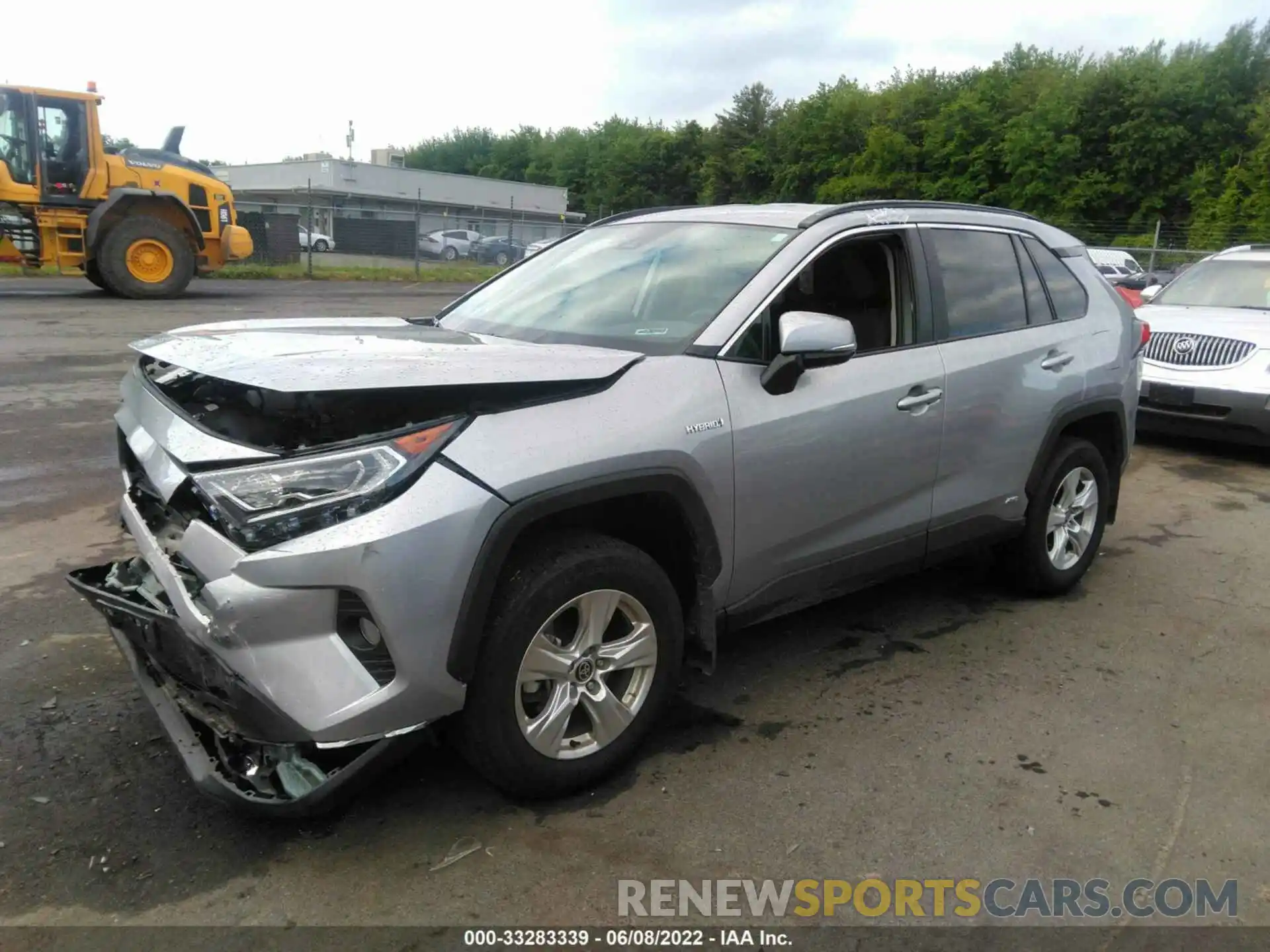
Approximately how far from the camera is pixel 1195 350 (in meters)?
8.09

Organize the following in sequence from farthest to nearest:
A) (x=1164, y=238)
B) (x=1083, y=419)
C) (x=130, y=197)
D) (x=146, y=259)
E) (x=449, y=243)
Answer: (x=1164, y=238) → (x=449, y=243) → (x=146, y=259) → (x=130, y=197) → (x=1083, y=419)

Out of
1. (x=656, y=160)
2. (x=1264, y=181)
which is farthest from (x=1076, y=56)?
(x=656, y=160)

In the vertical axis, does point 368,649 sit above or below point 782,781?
above

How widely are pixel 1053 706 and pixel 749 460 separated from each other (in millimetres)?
1575

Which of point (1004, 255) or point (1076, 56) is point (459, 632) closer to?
point (1004, 255)

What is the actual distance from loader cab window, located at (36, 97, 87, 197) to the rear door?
15.5 m

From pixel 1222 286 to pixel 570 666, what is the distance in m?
8.61

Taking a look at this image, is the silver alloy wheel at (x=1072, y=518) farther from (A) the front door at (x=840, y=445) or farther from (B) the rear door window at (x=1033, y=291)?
(A) the front door at (x=840, y=445)

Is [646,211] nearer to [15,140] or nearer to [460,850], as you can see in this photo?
[460,850]

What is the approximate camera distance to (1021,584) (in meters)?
4.79

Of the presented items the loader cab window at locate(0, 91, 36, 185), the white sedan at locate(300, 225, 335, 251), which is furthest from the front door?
the white sedan at locate(300, 225, 335, 251)

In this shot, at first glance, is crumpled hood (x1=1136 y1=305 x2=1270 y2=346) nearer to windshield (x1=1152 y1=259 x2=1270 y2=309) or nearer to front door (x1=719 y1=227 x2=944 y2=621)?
windshield (x1=1152 y1=259 x2=1270 y2=309)

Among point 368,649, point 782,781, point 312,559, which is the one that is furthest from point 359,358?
point 782,781

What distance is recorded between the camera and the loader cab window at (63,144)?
15.3 meters
